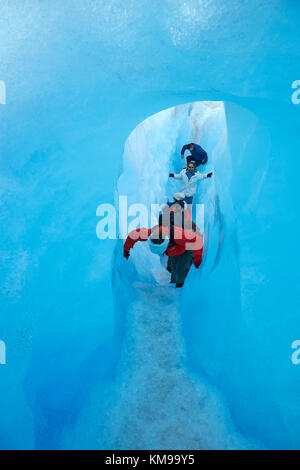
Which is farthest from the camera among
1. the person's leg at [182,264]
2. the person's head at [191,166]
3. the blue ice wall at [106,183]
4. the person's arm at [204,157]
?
the person's arm at [204,157]

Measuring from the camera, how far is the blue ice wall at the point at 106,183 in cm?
233

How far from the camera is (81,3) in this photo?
2.30 metres

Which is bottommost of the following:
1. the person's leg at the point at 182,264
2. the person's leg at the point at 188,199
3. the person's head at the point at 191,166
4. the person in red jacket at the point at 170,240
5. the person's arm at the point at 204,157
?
the person in red jacket at the point at 170,240

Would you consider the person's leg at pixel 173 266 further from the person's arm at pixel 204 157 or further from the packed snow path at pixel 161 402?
the person's arm at pixel 204 157

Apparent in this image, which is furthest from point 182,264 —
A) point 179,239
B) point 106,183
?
point 106,183

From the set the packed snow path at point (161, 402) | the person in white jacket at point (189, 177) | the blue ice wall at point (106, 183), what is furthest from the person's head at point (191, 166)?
the packed snow path at point (161, 402)

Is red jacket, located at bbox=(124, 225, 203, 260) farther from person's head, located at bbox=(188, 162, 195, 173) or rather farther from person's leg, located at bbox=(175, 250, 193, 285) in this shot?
person's head, located at bbox=(188, 162, 195, 173)

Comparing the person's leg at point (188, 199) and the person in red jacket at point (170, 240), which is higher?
the person's leg at point (188, 199)

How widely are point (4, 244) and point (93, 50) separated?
5.69 feet

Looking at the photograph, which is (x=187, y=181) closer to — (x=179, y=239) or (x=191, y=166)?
(x=191, y=166)

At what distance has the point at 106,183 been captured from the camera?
10.2ft

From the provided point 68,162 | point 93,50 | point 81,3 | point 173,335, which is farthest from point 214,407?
point 81,3

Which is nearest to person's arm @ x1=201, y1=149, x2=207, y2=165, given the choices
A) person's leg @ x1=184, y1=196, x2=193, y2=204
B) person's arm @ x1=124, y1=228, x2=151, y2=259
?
person's leg @ x1=184, y1=196, x2=193, y2=204

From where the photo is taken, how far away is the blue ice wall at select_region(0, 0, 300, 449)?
2326mm
